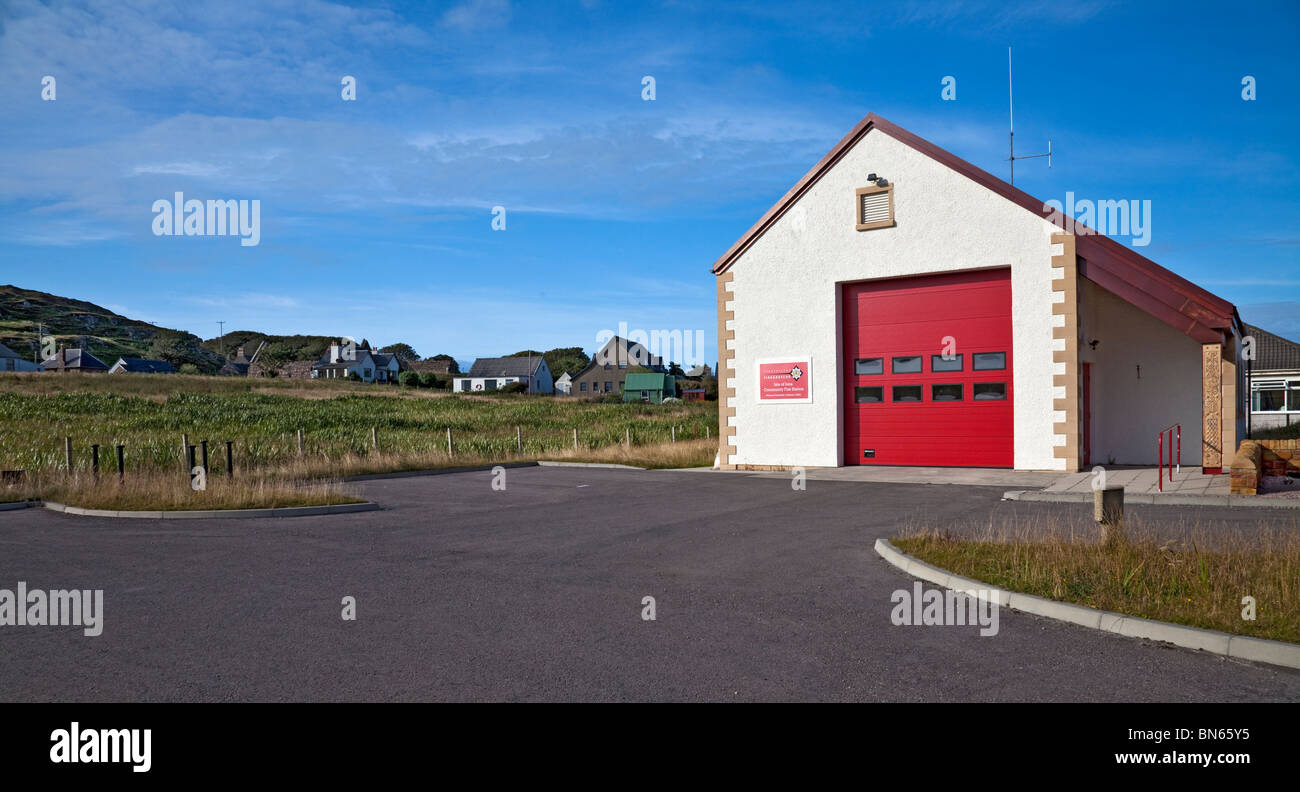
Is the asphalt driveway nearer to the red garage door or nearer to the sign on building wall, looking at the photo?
the red garage door

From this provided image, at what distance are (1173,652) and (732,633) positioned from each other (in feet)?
9.06

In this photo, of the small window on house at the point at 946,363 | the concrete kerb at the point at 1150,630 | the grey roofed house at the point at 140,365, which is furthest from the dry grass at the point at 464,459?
the grey roofed house at the point at 140,365

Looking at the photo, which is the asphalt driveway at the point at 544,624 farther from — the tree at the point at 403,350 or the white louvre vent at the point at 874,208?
the tree at the point at 403,350

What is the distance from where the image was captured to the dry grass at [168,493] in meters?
13.8

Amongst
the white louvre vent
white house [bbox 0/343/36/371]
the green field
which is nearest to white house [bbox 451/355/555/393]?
the green field

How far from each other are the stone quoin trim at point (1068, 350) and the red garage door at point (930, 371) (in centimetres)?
106

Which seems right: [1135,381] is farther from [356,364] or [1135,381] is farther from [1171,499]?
[356,364]

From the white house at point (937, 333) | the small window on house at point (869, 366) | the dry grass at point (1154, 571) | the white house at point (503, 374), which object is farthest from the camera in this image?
the white house at point (503, 374)

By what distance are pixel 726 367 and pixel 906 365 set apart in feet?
14.0

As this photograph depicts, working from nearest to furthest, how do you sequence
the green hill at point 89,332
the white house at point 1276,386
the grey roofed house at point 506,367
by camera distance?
1. the white house at point 1276,386
2. the grey roofed house at point 506,367
3. the green hill at point 89,332

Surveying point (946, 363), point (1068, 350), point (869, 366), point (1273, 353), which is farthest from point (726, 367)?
point (1273, 353)

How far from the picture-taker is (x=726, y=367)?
21.3 m

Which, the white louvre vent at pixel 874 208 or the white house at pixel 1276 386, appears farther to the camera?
the white house at pixel 1276 386

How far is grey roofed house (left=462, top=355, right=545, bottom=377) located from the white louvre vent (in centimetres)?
9928
